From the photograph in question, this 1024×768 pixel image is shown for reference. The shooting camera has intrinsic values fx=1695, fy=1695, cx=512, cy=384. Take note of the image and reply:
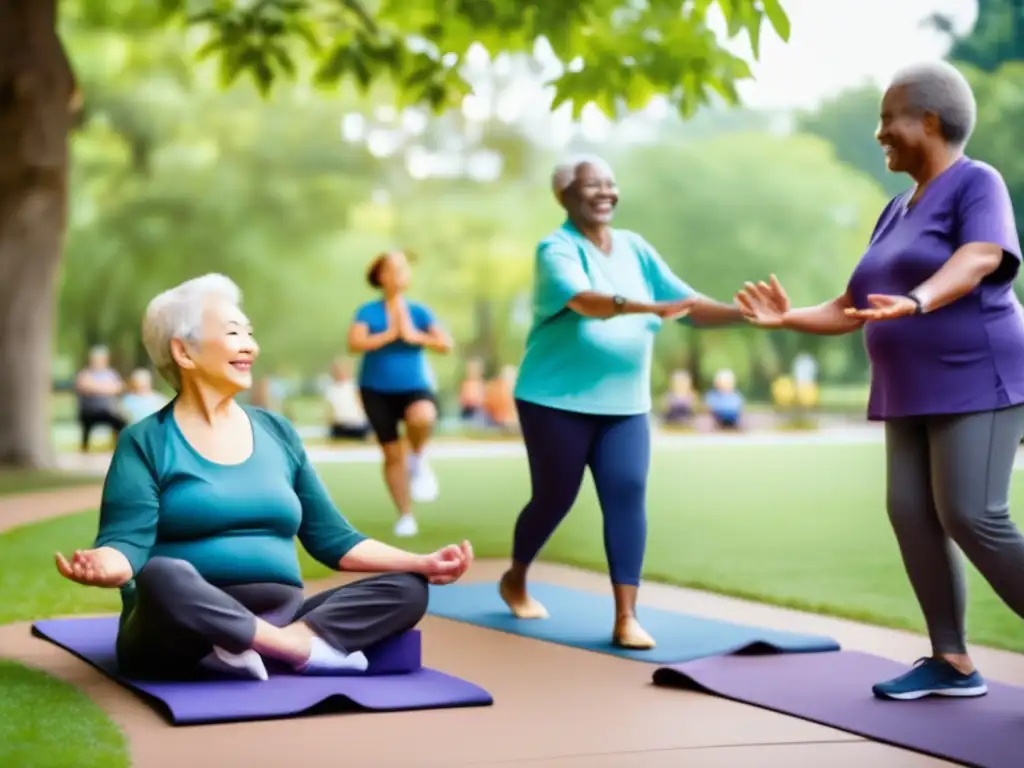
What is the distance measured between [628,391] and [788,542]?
4747 mm

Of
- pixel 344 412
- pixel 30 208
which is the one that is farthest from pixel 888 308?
pixel 344 412

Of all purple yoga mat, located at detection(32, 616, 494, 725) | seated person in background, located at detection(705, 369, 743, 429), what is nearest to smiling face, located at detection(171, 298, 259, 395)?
purple yoga mat, located at detection(32, 616, 494, 725)

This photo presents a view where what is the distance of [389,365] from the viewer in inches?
433

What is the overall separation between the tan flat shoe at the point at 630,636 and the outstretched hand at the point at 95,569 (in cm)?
220

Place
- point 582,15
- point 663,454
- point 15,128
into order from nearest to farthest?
1. point 582,15
2. point 15,128
3. point 663,454

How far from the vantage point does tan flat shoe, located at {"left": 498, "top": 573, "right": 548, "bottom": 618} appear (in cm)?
769

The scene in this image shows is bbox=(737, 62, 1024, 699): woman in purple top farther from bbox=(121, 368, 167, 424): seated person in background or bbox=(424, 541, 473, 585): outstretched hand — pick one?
bbox=(121, 368, 167, 424): seated person in background

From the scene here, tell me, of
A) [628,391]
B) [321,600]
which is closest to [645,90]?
[628,391]

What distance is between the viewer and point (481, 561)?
1020cm

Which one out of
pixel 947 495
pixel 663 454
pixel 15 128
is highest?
pixel 15 128

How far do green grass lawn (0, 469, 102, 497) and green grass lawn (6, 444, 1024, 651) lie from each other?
2502mm

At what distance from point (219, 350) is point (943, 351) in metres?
2.41

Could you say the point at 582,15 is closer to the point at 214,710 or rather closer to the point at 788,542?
the point at 788,542

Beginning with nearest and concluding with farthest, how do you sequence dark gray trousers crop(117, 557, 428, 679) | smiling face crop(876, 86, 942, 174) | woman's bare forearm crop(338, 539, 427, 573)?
dark gray trousers crop(117, 557, 428, 679), smiling face crop(876, 86, 942, 174), woman's bare forearm crop(338, 539, 427, 573)
